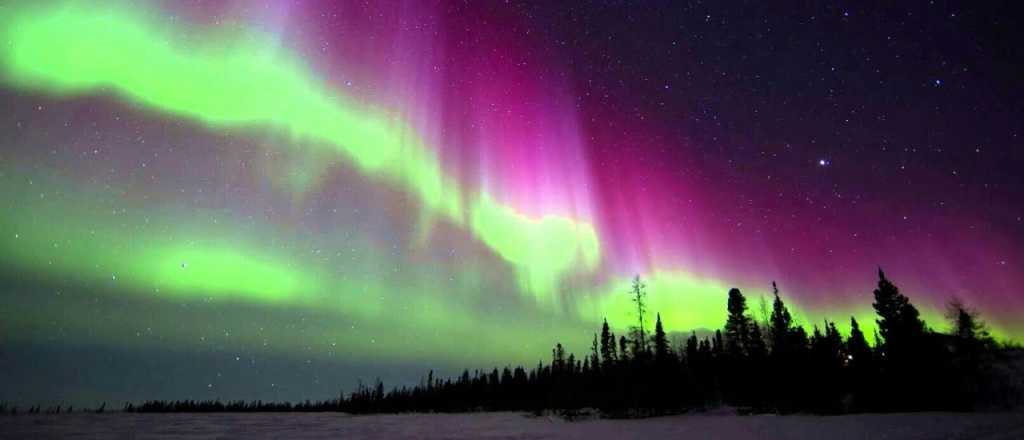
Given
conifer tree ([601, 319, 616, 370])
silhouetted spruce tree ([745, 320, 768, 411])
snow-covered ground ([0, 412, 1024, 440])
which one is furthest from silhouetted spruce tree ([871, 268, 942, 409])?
conifer tree ([601, 319, 616, 370])

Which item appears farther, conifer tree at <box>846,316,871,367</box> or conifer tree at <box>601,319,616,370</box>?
conifer tree at <box>601,319,616,370</box>

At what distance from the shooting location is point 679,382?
7038 centimetres

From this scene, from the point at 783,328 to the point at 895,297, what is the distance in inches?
823

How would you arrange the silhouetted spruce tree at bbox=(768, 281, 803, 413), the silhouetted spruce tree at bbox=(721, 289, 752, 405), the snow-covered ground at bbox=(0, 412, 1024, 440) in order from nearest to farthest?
the snow-covered ground at bbox=(0, 412, 1024, 440) < the silhouetted spruce tree at bbox=(768, 281, 803, 413) < the silhouetted spruce tree at bbox=(721, 289, 752, 405)

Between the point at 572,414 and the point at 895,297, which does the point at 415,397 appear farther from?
the point at 895,297

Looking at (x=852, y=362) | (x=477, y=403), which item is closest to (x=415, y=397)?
(x=477, y=403)

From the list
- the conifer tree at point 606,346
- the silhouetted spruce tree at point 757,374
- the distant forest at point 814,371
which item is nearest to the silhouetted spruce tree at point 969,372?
the distant forest at point 814,371

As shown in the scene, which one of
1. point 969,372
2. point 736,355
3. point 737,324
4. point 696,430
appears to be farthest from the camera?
point 737,324

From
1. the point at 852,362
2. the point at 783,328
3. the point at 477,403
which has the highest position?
the point at 783,328

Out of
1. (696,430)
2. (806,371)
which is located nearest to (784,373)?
(806,371)

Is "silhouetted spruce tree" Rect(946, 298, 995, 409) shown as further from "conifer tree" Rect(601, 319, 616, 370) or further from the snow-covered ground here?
"conifer tree" Rect(601, 319, 616, 370)

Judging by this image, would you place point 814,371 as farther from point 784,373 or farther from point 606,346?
point 606,346

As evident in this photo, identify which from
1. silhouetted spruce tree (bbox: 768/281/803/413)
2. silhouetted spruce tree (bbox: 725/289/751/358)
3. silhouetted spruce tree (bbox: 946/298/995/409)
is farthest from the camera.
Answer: silhouetted spruce tree (bbox: 725/289/751/358)

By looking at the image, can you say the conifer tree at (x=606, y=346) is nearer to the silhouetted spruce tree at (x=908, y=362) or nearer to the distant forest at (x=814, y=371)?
the distant forest at (x=814, y=371)
